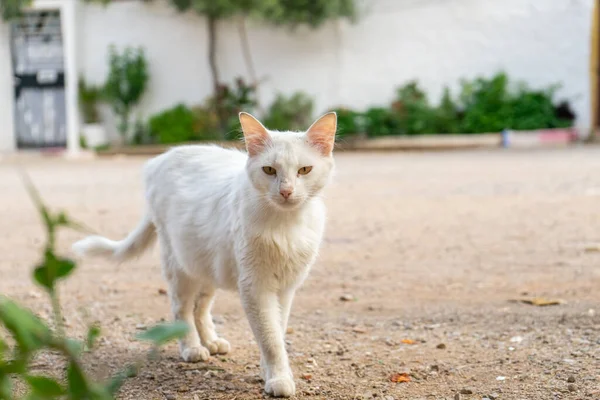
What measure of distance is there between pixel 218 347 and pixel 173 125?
14.3 metres

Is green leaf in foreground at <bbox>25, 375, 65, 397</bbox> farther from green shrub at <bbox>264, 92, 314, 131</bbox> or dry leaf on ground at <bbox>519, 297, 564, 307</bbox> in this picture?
green shrub at <bbox>264, 92, 314, 131</bbox>

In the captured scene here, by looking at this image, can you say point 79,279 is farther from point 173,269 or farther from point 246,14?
point 246,14

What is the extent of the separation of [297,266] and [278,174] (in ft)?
1.33

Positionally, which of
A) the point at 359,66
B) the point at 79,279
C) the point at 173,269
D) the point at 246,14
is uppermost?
the point at 246,14

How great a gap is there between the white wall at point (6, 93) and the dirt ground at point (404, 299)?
9.53 metres

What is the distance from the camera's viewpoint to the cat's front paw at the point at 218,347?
12.4ft

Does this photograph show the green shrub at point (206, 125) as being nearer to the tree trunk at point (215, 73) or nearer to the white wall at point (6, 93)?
the tree trunk at point (215, 73)

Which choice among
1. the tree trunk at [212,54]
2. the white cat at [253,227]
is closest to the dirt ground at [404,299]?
the white cat at [253,227]

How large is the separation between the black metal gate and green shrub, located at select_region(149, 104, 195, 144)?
7.36ft

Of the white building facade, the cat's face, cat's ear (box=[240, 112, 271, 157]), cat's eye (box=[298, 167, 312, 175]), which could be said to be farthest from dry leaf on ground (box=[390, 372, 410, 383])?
the white building facade

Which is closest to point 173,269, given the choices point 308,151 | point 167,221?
point 167,221

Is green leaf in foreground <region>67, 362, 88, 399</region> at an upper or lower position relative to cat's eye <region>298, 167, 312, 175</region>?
lower

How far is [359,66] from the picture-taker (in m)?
17.9

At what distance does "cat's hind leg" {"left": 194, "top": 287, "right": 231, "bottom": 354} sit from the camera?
3775 mm
